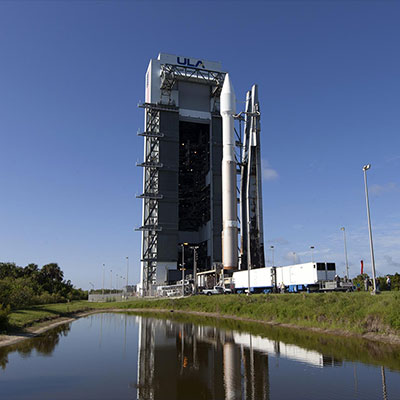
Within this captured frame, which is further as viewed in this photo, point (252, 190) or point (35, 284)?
point (35, 284)

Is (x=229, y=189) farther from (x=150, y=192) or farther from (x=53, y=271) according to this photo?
(x=53, y=271)

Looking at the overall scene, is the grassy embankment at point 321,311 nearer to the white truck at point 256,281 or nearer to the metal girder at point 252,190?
the white truck at point 256,281

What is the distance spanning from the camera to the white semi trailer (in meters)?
45.7

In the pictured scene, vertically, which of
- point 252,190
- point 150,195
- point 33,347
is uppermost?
point 150,195

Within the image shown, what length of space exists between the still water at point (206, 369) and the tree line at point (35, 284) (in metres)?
35.1

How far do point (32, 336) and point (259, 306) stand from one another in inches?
852

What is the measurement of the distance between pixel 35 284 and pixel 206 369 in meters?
73.2

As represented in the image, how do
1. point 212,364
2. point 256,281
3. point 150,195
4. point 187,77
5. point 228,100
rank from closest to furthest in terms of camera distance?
point 212,364
point 256,281
point 228,100
point 150,195
point 187,77

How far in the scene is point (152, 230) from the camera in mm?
89688

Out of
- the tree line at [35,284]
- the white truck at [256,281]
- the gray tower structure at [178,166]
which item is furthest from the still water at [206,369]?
the gray tower structure at [178,166]

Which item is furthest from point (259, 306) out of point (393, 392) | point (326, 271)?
point (393, 392)

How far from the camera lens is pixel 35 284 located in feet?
267

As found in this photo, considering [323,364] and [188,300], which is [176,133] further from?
[323,364]

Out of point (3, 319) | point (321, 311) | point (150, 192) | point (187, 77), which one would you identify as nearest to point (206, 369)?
point (321, 311)
